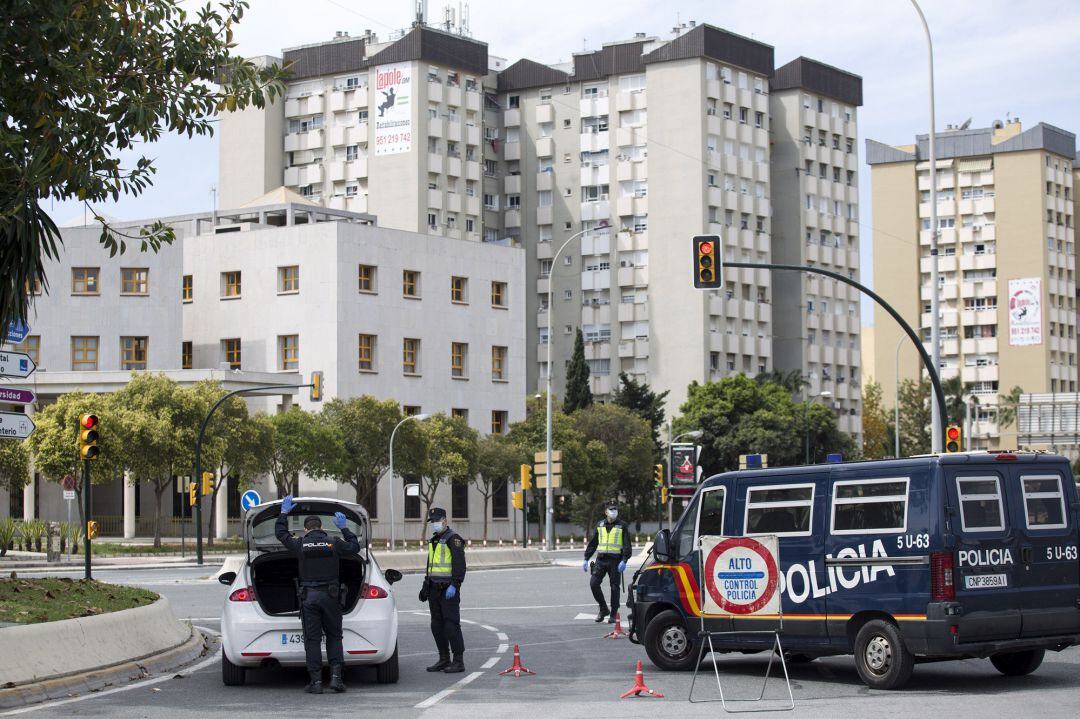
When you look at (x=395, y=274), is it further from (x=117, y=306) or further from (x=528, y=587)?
(x=528, y=587)

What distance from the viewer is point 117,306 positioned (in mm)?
76625

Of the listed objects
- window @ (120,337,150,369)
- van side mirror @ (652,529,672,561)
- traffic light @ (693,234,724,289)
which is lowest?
van side mirror @ (652,529,672,561)

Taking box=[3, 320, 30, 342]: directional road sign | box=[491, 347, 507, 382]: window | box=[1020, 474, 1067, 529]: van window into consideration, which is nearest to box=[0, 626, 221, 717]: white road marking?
box=[3, 320, 30, 342]: directional road sign

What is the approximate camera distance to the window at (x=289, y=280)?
79.8 metres

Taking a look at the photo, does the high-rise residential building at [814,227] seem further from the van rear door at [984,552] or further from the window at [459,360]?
the van rear door at [984,552]

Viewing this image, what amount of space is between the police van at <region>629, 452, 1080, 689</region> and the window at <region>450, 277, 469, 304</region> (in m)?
69.5

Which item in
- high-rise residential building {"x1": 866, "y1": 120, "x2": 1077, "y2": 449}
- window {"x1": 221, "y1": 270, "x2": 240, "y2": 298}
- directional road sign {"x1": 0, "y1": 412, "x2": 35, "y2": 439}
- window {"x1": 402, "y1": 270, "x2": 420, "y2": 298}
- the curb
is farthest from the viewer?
high-rise residential building {"x1": 866, "y1": 120, "x2": 1077, "y2": 449}

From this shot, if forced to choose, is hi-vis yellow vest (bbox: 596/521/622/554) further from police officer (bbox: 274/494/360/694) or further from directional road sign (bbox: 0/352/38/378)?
directional road sign (bbox: 0/352/38/378)

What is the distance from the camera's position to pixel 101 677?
51.3ft

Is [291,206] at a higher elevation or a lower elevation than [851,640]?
higher

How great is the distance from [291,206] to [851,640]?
73376 mm

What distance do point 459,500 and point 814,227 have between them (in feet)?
141

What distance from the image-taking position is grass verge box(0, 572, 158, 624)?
16422 millimetres

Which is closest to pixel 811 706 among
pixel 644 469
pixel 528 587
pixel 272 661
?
pixel 272 661
